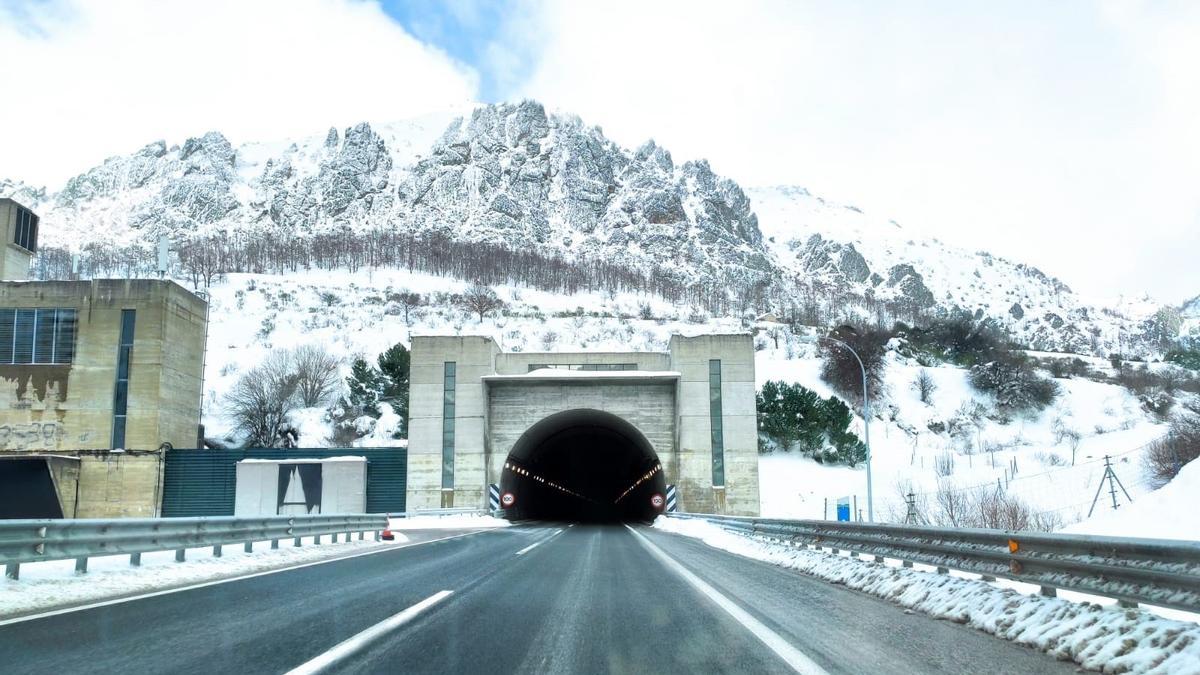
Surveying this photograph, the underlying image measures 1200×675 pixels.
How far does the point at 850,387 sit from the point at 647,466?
36.4 m

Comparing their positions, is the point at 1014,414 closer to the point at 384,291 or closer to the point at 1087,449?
the point at 1087,449

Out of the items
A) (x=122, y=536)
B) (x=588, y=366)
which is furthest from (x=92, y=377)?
(x=122, y=536)

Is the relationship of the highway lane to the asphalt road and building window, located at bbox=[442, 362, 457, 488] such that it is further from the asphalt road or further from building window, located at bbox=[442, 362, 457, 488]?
building window, located at bbox=[442, 362, 457, 488]

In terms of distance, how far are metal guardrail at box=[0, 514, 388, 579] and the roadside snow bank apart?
18819 millimetres

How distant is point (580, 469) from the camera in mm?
76562

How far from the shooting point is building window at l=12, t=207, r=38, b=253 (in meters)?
48.2

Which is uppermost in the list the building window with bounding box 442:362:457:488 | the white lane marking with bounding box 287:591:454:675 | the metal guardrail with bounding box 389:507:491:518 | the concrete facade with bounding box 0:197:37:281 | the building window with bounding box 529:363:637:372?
the concrete facade with bounding box 0:197:37:281

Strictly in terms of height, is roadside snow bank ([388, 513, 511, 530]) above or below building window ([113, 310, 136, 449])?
below

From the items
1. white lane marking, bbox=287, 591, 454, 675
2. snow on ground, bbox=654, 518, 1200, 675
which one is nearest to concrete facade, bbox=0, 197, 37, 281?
white lane marking, bbox=287, 591, 454, 675

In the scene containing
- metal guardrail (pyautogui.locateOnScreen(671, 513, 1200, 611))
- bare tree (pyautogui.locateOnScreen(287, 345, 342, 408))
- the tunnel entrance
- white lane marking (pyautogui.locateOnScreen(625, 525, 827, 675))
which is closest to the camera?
metal guardrail (pyautogui.locateOnScreen(671, 513, 1200, 611))

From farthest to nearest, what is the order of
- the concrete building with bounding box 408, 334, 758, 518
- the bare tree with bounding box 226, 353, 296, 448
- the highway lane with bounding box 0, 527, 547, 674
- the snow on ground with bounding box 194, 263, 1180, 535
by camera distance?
the bare tree with bounding box 226, 353, 296, 448 → the snow on ground with bounding box 194, 263, 1180, 535 → the concrete building with bounding box 408, 334, 758, 518 → the highway lane with bounding box 0, 527, 547, 674

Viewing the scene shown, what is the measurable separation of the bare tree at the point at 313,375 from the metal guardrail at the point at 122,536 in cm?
6537

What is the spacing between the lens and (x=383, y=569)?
12859mm

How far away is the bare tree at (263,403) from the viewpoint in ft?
227
